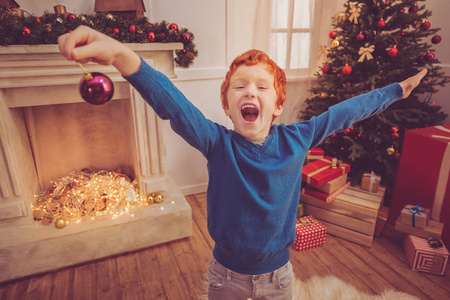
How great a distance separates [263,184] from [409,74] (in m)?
1.90

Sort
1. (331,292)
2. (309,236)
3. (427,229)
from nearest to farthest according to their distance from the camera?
(331,292) → (427,229) → (309,236)

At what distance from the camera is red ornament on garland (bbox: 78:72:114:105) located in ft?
2.02

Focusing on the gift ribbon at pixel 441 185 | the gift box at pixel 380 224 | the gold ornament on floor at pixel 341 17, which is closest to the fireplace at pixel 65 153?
the gold ornament on floor at pixel 341 17

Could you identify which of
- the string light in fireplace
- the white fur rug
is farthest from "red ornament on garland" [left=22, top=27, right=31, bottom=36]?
the white fur rug

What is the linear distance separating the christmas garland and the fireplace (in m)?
0.05

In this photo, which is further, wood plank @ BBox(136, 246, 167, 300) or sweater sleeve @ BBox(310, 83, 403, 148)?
wood plank @ BBox(136, 246, 167, 300)

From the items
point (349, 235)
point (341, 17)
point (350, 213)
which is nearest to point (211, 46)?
point (341, 17)

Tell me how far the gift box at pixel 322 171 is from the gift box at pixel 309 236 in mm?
292

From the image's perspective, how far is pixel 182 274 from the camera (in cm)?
183

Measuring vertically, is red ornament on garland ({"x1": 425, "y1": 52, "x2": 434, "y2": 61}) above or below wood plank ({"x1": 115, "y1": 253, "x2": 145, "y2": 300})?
above

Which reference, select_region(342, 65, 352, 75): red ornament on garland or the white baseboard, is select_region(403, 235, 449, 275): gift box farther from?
the white baseboard

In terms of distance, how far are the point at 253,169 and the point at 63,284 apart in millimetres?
1541

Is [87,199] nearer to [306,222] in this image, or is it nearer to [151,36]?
[151,36]

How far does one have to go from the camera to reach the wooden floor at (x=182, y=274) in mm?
1695
